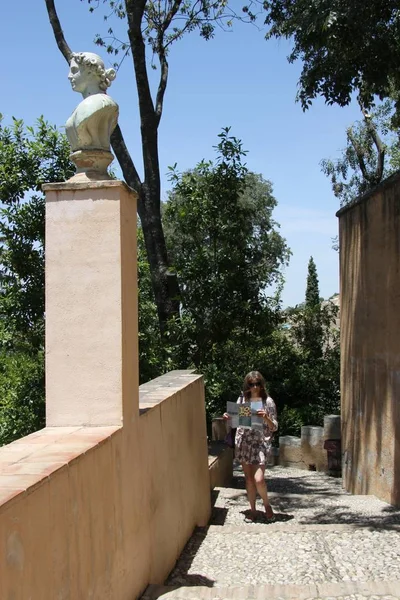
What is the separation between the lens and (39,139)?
30.2ft

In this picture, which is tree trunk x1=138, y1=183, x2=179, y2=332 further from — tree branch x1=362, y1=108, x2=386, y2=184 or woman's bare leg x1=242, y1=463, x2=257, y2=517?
tree branch x1=362, y1=108, x2=386, y2=184

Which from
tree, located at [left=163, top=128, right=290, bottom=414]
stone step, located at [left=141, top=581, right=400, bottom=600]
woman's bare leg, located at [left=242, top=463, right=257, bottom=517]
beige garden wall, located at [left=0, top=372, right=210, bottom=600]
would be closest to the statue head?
beige garden wall, located at [left=0, top=372, right=210, bottom=600]

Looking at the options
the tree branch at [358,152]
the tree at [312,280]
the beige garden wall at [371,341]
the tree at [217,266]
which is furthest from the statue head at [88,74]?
the tree at [312,280]

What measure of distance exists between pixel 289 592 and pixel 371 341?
4.85 metres

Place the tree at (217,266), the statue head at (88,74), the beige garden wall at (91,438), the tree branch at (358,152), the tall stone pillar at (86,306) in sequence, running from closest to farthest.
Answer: the beige garden wall at (91,438) → the tall stone pillar at (86,306) → the statue head at (88,74) → the tree at (217,266) → the tree branch at (358,152)

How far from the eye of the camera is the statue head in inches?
169

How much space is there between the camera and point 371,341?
8750mm

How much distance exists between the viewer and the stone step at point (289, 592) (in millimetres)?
4152

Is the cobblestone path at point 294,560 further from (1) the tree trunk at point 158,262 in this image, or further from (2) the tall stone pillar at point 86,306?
(1) the tree trunk at point 158,262

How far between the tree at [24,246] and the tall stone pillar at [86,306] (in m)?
5.44

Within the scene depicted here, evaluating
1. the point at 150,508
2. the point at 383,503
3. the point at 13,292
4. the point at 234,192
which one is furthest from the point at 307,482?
the point at 150,508

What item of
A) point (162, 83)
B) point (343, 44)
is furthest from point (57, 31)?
point (343, 44)

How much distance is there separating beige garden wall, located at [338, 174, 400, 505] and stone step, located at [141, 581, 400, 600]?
3438mm

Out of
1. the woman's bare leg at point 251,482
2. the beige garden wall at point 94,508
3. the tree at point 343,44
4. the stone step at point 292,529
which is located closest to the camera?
the beige garden wall at point 94,508
